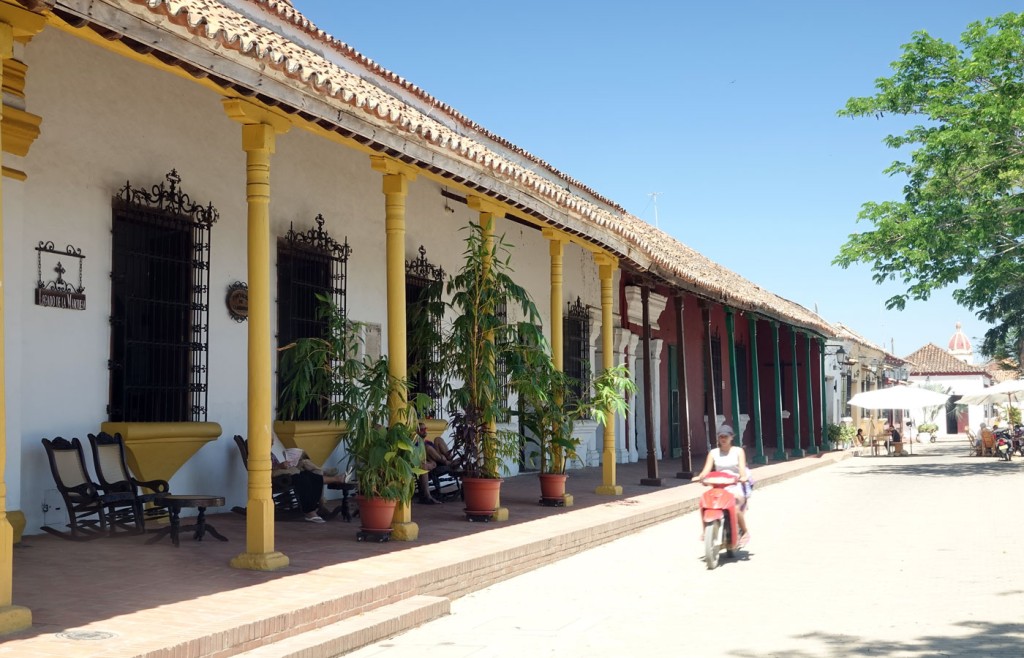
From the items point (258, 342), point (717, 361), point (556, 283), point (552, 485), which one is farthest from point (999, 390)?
point (258, 342)

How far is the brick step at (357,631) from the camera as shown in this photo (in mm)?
5340

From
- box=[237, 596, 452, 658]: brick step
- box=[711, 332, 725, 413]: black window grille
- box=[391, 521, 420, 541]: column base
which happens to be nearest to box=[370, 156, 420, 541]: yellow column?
box=[391, 521, 420, 541]: column base

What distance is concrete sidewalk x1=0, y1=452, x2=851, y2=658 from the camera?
502 cm

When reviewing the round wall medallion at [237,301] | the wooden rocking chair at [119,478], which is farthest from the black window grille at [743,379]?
the wooden rocking chair at [119,478]

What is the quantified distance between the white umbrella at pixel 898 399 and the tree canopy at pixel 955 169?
23.7 ft

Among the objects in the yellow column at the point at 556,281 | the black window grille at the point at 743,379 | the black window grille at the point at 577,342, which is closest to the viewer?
the yellow column at the point at 556,281

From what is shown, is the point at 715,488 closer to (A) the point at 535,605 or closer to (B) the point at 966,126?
(A) the point at 535,605

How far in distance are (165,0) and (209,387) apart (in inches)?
185

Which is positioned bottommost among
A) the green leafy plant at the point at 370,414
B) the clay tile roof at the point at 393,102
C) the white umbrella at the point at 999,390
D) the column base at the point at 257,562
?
the column base at the point at 257,562

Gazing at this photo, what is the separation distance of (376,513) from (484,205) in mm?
3396

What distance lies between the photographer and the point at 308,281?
36.7 feet

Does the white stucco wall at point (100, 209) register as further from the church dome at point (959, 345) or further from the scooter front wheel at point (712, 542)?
the church dome at point (959, 345)

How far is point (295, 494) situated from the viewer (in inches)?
382

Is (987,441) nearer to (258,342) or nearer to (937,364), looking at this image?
(258,342)
